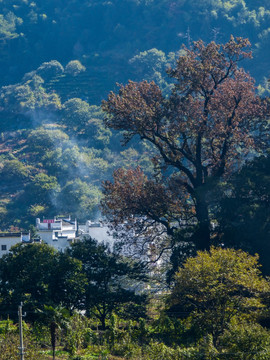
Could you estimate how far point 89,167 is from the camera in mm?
125500

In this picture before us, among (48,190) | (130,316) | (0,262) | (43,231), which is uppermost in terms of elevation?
(48,190)

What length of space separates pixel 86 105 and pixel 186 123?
112 metres

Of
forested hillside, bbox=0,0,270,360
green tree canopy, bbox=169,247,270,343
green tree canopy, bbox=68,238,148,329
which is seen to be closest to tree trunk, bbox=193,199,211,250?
forested hillside, bbox=0,0,270,360

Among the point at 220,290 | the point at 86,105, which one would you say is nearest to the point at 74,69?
the point at 86,105

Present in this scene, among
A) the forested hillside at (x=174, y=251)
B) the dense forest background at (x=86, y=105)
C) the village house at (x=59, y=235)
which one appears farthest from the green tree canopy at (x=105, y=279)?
the dense forest background at (x=86, y=105)

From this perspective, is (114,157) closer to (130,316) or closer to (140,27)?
(140,27)

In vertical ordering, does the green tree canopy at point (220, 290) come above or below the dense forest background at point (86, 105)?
below

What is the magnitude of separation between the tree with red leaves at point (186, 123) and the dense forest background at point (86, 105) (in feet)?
212

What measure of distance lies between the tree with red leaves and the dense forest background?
64.8m

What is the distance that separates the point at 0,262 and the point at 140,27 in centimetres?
16598

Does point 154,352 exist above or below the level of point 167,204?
below

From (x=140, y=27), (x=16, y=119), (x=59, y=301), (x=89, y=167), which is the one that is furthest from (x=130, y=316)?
(x=140, y=27)

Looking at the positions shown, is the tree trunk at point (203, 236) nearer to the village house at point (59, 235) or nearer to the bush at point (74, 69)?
the village house at point (59, 235)

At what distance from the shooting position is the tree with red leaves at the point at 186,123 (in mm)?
41281
